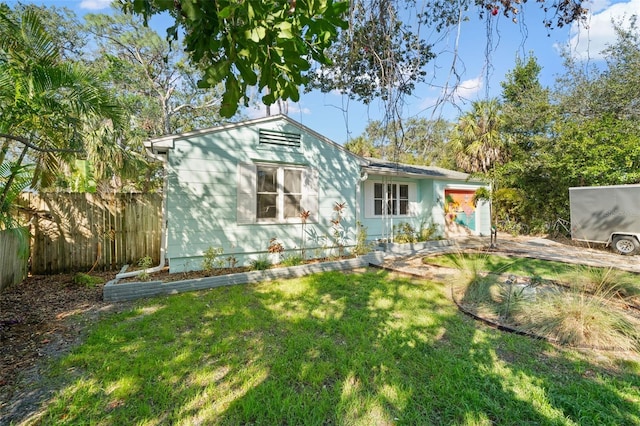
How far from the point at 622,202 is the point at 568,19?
32.5 feet

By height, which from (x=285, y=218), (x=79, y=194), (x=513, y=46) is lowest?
(x=285, y=218)

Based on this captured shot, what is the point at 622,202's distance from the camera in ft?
29.9

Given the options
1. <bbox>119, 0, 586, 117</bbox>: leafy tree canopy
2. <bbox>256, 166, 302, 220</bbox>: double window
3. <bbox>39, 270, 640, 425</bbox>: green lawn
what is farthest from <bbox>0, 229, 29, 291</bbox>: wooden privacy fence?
<bbox>119, 0, 586, 117</bbox>: leafy tree canopy

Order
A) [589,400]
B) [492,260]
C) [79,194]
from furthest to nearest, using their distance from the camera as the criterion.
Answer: [492,260], [79,194], [589,400]

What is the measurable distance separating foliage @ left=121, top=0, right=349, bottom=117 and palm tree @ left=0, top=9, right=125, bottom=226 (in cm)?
344

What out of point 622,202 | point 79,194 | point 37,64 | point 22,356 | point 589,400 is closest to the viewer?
point 589,400

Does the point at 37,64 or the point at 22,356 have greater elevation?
the point at 37,64

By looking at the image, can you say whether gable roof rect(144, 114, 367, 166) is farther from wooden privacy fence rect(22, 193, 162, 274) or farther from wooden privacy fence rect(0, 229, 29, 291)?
wooden privacy fence rect(0, 229, 29, 291)

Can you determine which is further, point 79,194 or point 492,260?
point 492,260

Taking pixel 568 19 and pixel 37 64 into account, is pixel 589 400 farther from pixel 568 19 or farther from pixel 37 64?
pixel 37 64

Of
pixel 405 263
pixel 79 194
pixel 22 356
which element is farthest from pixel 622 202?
pixel 79 194

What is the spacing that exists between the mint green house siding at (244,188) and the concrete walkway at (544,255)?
2.09 m

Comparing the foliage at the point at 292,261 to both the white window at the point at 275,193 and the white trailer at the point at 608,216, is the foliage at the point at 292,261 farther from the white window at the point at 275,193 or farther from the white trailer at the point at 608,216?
the white trailer at the point at 608,216

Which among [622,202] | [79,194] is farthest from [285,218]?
[622,202]
